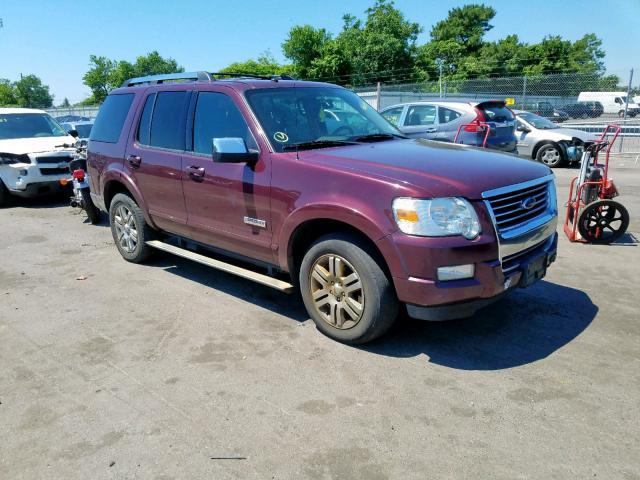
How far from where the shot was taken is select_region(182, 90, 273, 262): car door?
4.16 m

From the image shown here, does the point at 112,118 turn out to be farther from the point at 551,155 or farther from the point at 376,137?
the point at 551,155

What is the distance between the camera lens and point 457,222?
128 inches

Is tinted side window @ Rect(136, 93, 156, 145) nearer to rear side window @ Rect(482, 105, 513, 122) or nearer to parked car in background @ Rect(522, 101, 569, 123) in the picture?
rear side window @ Rect(482, 105, 513, 122)

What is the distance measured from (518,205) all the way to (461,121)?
7.93 metres

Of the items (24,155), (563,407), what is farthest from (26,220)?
(563,407)

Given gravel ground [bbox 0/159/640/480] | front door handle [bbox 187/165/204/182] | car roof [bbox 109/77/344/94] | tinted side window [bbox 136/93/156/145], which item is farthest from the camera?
tinted side window [bbox 136/93/156/145]

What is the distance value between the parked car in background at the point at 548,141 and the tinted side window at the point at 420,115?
12.9 feet

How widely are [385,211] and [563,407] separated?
1571mm

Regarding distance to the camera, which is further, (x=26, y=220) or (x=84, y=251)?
(x=26, y=220)

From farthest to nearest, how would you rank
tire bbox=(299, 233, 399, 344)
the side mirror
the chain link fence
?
the chain link fence, the side mirror, tire bbox=(299, 233, 399, 344)

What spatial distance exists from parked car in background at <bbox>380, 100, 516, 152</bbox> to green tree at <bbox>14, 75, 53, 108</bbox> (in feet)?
263

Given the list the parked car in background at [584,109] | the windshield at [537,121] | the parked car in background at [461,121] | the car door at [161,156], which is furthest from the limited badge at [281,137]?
the parked car in background at [584,109]

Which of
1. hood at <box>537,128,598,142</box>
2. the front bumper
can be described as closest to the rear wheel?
the front bumper

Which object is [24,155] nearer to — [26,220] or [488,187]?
[26,220]
